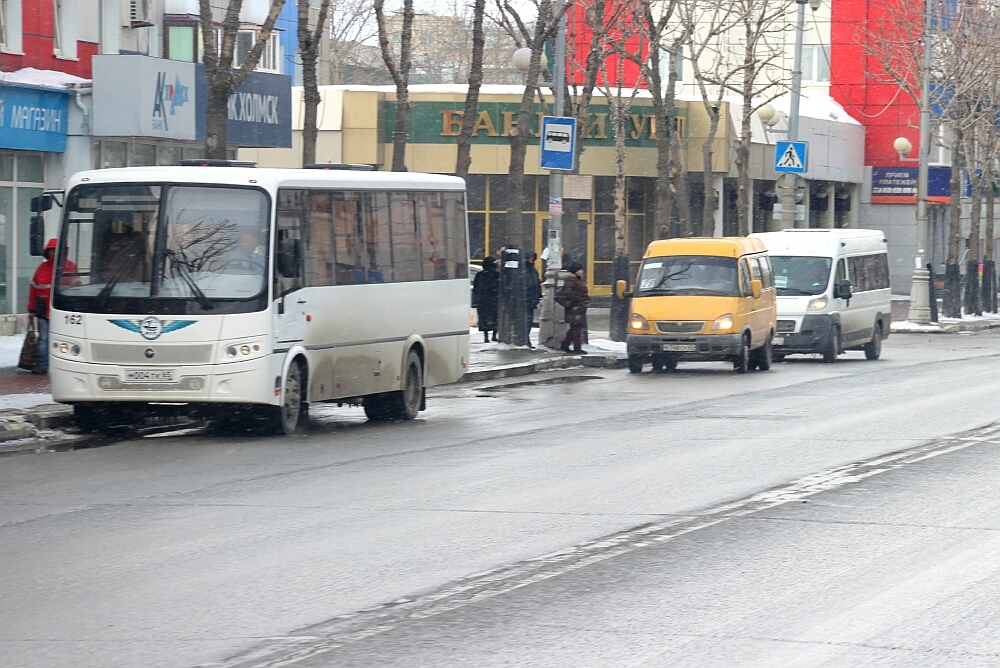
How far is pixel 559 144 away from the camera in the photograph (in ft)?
91.5

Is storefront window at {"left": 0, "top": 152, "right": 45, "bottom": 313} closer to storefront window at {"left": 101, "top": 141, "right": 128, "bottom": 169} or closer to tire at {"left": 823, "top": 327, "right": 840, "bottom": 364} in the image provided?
storefront window at {"left": 101, "top": 141, "right": 128, "bottom": 169}

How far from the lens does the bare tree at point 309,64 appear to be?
2483cm

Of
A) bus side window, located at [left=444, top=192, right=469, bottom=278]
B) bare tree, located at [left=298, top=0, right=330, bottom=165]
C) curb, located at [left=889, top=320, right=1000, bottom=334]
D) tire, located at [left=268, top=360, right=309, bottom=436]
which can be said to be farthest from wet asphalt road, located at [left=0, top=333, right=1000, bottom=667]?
curb, located at [left=889, top=320, right=1000, bottom=334]

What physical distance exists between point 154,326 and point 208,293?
58 centimetres

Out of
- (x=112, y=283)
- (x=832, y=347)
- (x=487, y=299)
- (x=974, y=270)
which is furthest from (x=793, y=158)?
(x=112, y=283)

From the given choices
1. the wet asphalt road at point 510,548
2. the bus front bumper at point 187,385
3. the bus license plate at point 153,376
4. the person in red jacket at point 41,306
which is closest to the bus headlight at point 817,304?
the wet asphalt road at point 510,548

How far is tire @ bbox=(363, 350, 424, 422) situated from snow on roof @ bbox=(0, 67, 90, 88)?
33.9 ft

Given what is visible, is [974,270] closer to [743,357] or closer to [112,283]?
[743,357]

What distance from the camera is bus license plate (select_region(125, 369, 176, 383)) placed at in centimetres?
1552

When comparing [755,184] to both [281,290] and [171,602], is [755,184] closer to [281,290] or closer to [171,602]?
[281,290]

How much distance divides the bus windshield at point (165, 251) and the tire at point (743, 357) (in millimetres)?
11703

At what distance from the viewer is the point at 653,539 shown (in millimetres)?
9500

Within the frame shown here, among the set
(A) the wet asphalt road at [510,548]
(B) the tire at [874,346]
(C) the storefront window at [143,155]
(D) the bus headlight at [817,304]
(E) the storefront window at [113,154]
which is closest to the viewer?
(A) the wet asphalt road at [510,548]

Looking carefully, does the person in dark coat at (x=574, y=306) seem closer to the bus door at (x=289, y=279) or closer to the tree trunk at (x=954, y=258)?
the bus door at (x=289, y=279)
